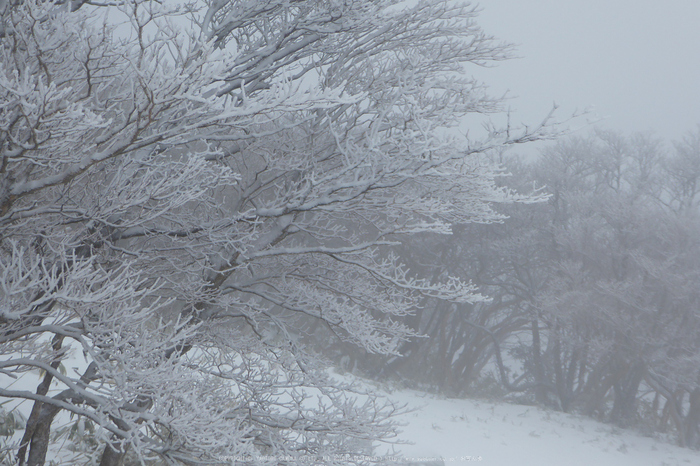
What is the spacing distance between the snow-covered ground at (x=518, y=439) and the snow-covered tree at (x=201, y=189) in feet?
12.8

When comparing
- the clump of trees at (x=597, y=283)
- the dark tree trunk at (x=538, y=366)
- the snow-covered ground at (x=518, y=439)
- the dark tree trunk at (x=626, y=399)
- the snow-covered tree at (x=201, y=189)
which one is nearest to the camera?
the snow-covered tree at (x=201, y=189)

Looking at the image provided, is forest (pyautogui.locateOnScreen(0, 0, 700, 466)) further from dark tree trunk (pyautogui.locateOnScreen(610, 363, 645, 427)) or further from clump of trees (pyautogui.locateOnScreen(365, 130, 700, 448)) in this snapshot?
dark tree trunk (pyautogui.locateOnScreen(610, 363, 645, 427))

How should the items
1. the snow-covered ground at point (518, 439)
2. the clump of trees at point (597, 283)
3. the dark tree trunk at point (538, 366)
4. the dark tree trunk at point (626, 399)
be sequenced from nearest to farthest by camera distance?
the snow-covered ground at point (518, 439) → the clump of trees at point (597, 283) → the dark tree trunk at point (626, 399) → the dark tree trunk at point (538, 366)

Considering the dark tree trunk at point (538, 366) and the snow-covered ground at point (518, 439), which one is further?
the dark tree trunk at point (538, 366)

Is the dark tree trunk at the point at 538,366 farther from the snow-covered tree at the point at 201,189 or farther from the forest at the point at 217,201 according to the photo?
the snow-covered tree at the point at 201,189

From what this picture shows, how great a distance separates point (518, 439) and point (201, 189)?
1044cm

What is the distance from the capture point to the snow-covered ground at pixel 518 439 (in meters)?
9.47

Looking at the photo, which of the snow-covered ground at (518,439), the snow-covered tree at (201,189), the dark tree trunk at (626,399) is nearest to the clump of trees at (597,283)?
the dark tree trunk at (626,399)

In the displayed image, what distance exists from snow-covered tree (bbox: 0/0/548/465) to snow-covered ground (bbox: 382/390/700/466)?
3897mm

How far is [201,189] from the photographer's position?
407 centimetres

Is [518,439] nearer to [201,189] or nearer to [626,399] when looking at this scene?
[626,399]

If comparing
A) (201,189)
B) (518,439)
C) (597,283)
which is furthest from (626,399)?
(201,189)

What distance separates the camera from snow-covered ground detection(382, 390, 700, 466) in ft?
31.1

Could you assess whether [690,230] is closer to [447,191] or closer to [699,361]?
[699,361]
